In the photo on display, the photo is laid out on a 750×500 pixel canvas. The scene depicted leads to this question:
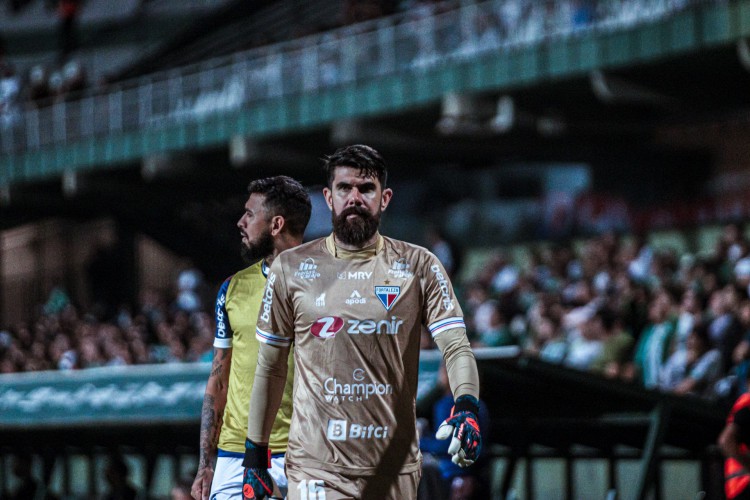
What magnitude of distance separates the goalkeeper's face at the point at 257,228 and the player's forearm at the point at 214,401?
527mm

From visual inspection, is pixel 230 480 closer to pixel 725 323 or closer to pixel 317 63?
pixel 725 323

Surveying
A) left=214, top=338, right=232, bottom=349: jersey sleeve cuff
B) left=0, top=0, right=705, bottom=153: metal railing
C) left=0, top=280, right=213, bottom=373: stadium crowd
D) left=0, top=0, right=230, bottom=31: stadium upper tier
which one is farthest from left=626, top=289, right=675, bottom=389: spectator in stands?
left=0, top=0, right=230, bottom=31: stadium upper tier

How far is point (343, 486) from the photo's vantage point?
5230 millimetres

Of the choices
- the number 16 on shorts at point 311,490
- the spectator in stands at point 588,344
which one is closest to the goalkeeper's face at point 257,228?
the number 16 on shorts at point 311,490

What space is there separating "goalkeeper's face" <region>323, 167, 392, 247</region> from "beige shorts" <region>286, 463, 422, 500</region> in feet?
3.14

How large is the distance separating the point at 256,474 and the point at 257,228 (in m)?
1.47

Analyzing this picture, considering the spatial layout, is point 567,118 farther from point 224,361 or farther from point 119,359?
point 224,361

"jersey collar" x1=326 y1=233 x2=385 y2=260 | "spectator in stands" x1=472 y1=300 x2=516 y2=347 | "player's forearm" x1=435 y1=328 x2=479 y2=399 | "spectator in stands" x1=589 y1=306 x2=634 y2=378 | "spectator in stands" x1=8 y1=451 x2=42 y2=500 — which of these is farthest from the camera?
"spectator in stands" x1=8 y1=451 x2=42 y2=500

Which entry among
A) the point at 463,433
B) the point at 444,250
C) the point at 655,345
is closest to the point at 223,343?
the point at 463,433

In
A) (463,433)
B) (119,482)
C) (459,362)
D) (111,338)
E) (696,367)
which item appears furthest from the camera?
(111,338)

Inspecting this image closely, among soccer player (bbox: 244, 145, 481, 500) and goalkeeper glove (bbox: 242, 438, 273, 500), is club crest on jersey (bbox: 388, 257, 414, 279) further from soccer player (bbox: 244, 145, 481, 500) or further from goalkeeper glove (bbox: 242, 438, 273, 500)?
goalkeeper glove (bbox: 242, 438, 273, 500)

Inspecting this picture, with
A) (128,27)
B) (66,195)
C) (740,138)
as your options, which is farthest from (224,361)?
(128,27)

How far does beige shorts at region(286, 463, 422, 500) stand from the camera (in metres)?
5.23

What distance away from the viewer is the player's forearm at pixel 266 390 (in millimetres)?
Result: 5492
